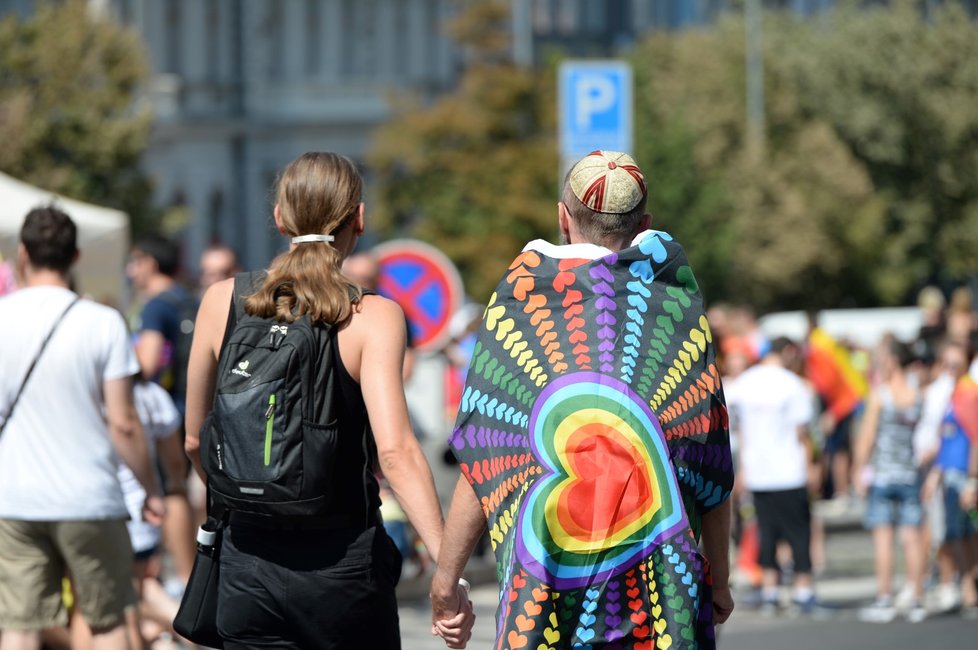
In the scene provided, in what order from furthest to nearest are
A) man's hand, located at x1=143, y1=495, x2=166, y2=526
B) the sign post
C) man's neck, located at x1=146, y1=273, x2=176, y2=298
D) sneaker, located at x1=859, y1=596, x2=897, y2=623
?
the sign post → sneaker, located at x1=859, y1=596, x2=897, y2=623 → man's neck, located at x1=146, y1=273, x2=176, y2=298 → man's hand, located at x1=143, y1=495, x2=166, y2=526

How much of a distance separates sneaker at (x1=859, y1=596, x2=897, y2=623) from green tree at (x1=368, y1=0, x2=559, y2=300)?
35.9 m

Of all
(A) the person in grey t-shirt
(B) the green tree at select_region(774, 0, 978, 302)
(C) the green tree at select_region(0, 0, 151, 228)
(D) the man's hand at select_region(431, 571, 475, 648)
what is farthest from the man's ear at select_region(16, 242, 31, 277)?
(B) the green tree at select_region(774, 0, 978, 302)

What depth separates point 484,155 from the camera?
5162 cm

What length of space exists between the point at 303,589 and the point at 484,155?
46.9m

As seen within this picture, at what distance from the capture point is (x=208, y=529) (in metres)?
5.10

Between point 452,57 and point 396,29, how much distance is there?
266 centimetres

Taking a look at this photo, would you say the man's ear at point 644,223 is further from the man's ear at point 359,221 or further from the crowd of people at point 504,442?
the man's ear at point 359,221

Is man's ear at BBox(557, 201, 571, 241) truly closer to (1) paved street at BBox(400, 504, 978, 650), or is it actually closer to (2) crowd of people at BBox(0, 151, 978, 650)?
(2) crowd of people at BBox(0, 151, 978, 650)

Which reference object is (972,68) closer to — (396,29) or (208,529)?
(396,29)

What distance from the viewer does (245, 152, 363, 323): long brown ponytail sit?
500cm

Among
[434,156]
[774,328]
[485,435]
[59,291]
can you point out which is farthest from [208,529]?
[434,156]

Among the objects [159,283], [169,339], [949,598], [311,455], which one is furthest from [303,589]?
[949,598]

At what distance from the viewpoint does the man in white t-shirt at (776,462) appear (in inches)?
523

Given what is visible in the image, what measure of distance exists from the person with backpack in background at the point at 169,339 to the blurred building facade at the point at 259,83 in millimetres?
42250
